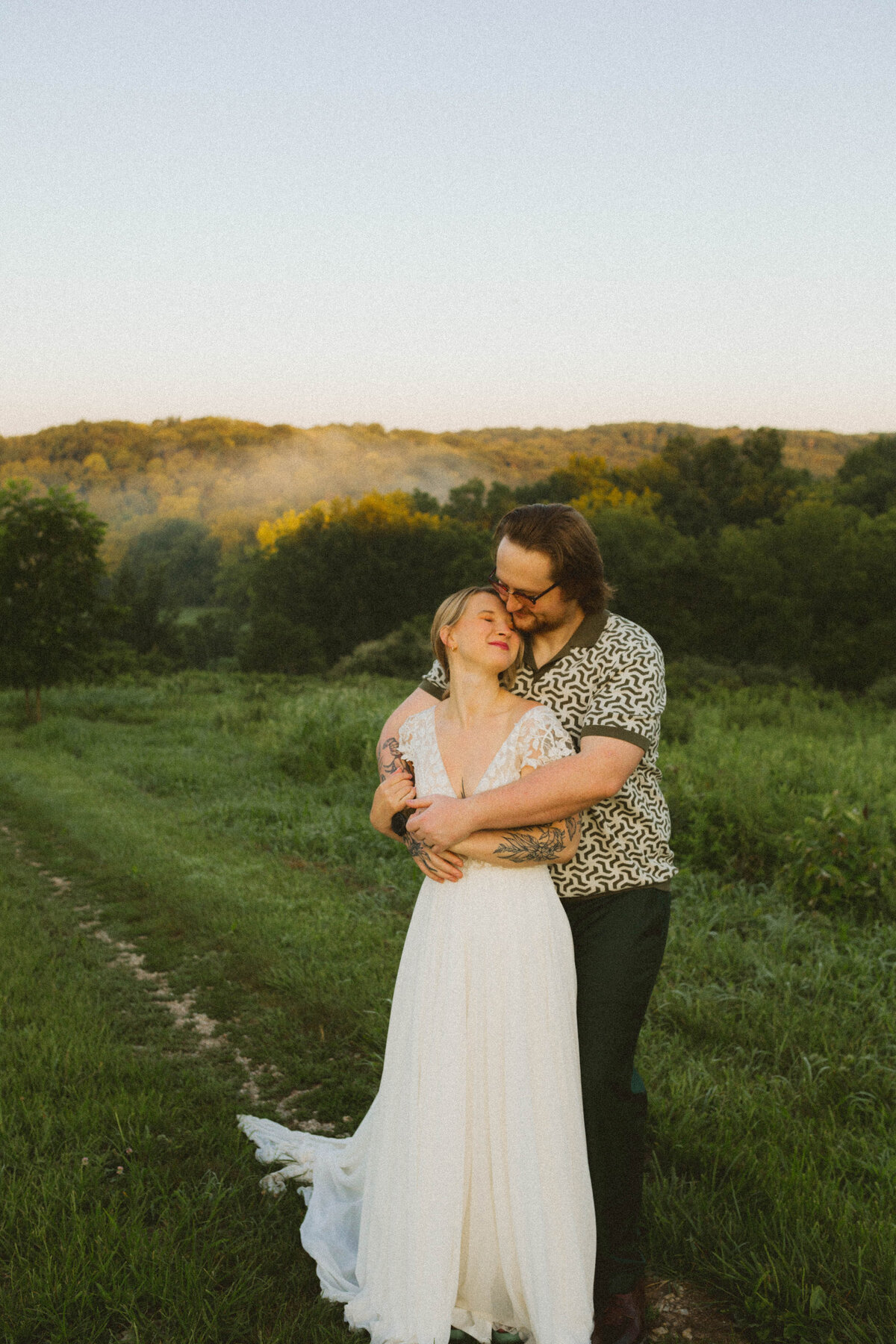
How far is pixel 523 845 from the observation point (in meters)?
2.38

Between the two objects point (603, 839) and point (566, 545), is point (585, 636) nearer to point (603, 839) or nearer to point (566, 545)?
point (566, 545)

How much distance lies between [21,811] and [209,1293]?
847cm

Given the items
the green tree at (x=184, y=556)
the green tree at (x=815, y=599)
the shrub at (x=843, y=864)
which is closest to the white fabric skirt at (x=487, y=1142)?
the shrub at (x=843, y=864)

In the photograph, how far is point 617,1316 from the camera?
2459mm

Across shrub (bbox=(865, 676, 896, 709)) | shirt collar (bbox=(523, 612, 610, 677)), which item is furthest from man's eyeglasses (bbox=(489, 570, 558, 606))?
shrub (bbox=(865, 676, 896, 709))

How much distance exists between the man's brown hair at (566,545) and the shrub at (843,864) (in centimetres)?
429

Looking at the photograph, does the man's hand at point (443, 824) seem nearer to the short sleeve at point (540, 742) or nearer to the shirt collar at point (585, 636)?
the short sleeve at point (540, 742)

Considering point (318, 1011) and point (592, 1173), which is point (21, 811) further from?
point (592, 1173)

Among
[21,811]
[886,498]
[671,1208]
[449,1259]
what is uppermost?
[886,498]

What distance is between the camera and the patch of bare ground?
8.14ft

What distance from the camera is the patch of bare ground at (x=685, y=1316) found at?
2.48 meters

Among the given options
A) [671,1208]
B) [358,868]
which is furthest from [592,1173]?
[358,868]

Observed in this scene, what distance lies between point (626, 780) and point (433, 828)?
59 centimetres

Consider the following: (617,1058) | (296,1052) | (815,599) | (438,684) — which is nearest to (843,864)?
(296,1052)
